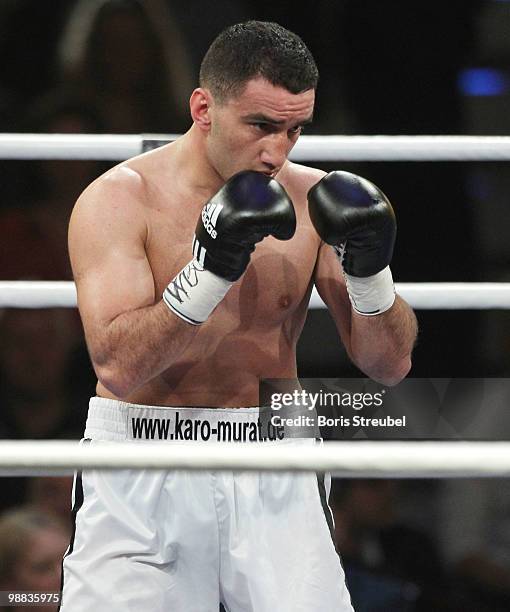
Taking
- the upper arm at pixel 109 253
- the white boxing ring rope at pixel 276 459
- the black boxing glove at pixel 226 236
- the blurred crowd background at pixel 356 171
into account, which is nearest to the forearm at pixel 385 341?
the black boxing glove at pixel 226 236

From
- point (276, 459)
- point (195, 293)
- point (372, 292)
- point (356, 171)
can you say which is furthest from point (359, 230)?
point (356, 171)

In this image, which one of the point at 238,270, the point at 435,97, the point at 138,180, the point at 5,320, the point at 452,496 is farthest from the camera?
the point at 435,97

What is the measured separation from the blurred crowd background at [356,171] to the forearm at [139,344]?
61cm

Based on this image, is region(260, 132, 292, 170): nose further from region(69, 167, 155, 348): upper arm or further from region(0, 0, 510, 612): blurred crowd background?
region(0, 0, 510, 612): blurred crowd background

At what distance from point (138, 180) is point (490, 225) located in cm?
112

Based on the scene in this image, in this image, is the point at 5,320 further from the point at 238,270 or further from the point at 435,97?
the point at 435,97

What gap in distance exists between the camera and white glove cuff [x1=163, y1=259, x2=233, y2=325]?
131cm

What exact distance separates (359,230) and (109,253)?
32 cm

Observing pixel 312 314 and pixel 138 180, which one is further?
pixel 312 314

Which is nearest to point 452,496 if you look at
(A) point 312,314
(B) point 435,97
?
(A) point 312,314

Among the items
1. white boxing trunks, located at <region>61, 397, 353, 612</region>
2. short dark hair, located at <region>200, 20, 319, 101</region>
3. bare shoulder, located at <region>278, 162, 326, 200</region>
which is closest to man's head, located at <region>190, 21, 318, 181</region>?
short dark hair, located at <region>200, 20, 319, 101</region>

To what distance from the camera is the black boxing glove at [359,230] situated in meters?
1.33

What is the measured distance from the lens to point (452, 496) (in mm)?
2258

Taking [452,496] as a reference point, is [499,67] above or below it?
above
